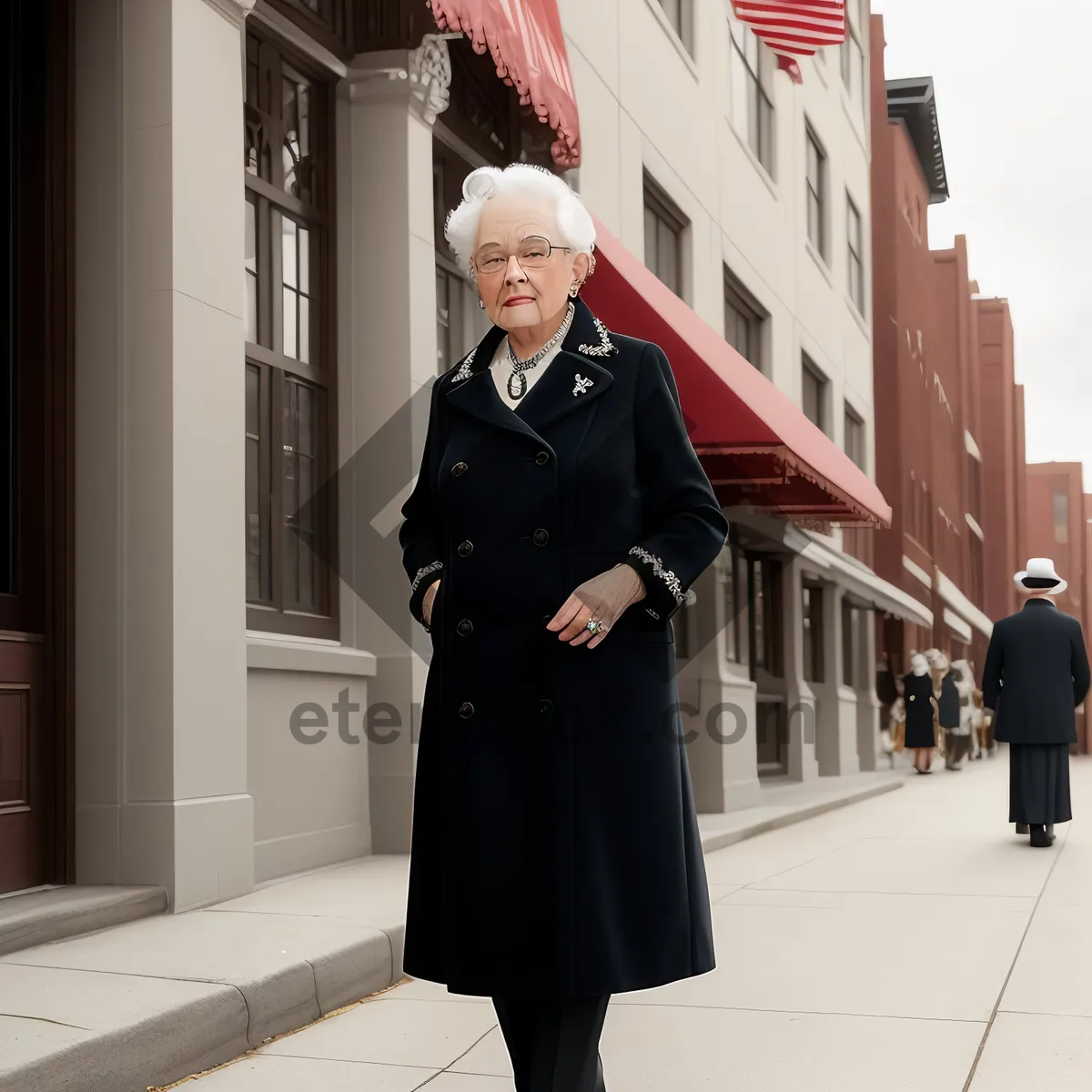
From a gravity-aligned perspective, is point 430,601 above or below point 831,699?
above

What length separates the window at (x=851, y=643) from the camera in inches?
904

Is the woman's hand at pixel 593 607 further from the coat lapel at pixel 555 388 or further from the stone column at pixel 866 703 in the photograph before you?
the stone column at pixel 866 703

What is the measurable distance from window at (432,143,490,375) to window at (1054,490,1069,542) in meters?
55.0

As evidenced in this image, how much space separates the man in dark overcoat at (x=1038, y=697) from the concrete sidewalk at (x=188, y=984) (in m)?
5.56

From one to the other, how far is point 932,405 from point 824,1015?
30.5 m

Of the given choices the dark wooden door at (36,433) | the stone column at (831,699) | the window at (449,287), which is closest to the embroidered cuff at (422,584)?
the dark wooden door at (36,433)

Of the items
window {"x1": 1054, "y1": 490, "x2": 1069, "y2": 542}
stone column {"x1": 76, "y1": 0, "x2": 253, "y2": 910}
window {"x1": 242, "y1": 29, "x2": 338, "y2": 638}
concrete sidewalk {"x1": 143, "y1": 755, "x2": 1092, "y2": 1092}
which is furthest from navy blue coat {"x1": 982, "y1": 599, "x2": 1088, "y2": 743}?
window {"x1": 1054, "y1": 490, "x2": 1069, "y2": 542}

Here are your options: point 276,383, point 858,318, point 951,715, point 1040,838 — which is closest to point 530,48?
→ point 276,383

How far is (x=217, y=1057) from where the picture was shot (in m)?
4.37

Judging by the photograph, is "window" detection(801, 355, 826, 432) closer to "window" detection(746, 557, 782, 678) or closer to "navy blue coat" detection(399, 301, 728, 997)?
"window" detection(746, 557, 782, 678)

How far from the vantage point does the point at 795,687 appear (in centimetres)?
1775

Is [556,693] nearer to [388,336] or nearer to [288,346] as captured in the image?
[288,346]

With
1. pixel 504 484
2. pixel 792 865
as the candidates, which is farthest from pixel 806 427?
pixel 504 484

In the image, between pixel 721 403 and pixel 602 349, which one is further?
pixel 721 403
